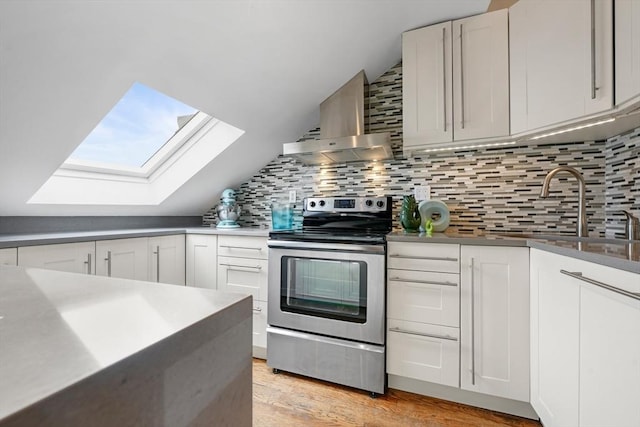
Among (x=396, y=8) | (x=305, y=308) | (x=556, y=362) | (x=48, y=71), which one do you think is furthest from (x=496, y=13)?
(x=48, y=71)

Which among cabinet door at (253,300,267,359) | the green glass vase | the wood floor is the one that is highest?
the green glass vase

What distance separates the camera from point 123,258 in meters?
2.07

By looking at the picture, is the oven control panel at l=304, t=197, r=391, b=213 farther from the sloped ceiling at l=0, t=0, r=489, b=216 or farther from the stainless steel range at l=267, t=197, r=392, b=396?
the sloped ceiling at l=0, t=0, r=489, b=216

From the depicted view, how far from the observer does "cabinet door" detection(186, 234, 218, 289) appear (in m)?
2.48

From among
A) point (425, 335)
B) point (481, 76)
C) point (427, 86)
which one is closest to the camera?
point (425, 335)

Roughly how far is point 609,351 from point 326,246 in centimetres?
135

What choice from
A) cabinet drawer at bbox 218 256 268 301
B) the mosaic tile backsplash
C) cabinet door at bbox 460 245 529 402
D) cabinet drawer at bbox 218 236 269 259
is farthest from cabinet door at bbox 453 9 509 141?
cabinet drawer at bbox 218 256 268 301

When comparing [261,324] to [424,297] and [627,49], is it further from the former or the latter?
[627,49]

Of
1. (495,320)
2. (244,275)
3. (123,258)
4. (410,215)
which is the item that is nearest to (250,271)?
(244,275)

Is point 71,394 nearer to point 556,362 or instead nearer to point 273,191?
point 556,362

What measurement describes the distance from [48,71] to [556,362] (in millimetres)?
2548

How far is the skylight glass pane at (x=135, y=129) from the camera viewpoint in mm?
2121

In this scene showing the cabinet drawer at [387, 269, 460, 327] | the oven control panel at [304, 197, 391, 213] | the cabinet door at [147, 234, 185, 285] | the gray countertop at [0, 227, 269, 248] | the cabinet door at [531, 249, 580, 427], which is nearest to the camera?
the cabinet door at [531, 249, 580, 427]

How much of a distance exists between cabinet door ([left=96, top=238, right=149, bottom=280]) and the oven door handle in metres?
0.93
